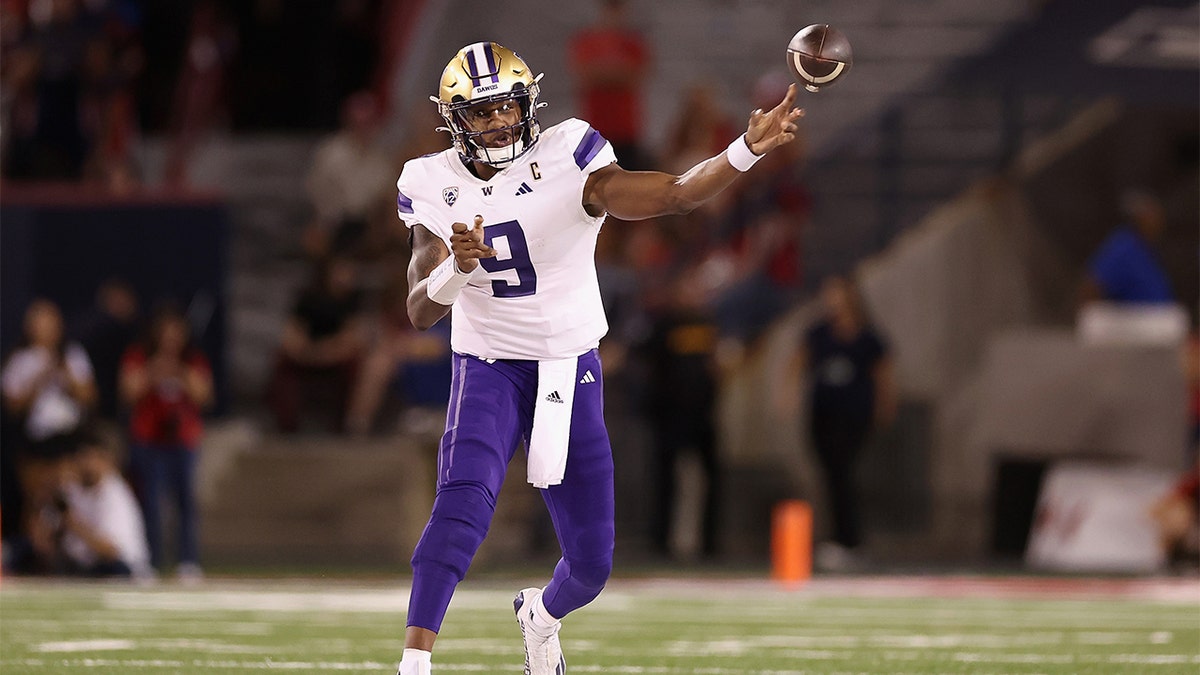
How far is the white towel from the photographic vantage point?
5.56 m

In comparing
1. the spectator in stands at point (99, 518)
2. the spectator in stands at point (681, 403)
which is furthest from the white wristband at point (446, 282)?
the spectator in stands at point (681, 403)

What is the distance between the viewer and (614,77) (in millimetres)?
14719

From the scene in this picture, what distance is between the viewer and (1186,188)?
1570 cm

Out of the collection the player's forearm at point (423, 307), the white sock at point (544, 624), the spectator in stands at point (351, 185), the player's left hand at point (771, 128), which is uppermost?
the spectator in stands at point (351, 185)

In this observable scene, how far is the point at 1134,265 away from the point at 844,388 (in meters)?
2.16

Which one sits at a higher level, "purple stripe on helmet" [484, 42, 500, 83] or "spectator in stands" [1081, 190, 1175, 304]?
"spectator in stands" [1081, 190, 1175, 304]

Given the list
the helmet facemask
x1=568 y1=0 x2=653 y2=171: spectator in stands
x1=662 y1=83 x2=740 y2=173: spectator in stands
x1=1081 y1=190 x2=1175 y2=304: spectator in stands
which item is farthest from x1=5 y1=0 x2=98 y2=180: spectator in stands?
the helmet facemask

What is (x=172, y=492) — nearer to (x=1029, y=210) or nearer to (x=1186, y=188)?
(x=1029, y=210)

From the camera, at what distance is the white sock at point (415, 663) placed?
504 centimetres

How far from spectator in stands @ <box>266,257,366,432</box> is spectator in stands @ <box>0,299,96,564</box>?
60.0 inches

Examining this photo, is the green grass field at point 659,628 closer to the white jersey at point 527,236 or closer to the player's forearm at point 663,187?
the white jersey at point 527,236

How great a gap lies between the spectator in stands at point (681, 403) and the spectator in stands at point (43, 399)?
3.66 metres

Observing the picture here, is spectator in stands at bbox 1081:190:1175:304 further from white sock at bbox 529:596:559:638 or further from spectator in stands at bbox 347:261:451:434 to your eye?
white sock at bbox 529:596:559:638

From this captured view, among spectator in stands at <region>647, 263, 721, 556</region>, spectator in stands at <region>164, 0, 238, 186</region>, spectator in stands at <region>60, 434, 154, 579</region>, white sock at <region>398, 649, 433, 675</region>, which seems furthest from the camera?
spectator in stands at <region>164, 0, 238, 186</region>
